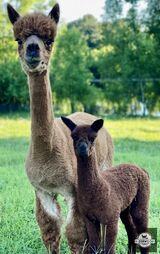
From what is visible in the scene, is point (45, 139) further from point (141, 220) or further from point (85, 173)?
point (141, 220)

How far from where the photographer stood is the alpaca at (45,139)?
427 centimetres

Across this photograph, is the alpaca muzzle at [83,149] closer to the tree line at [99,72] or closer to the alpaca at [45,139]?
the alpaca at [45,139]

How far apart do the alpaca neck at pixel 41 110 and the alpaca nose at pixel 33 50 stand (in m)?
0.22

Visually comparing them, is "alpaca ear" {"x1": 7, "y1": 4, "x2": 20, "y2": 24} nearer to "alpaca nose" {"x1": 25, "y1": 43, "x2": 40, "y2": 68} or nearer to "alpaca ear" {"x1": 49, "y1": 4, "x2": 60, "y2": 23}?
"alpaca ear" {"x1": 49, "y1": 4, "x2": 60, "y2": 23}

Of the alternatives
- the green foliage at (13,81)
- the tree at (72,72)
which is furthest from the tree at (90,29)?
the green foliage at (13,81)

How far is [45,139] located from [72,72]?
90.6 ft

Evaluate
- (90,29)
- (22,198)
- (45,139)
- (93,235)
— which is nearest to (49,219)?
(93,235)

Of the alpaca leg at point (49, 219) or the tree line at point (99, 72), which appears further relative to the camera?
the tree line at point (99, 72)

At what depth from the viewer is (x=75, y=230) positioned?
4605 millimetres

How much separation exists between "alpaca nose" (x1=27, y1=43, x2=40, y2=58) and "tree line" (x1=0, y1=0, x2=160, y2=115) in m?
25.7

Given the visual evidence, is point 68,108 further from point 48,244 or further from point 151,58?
point 48,244

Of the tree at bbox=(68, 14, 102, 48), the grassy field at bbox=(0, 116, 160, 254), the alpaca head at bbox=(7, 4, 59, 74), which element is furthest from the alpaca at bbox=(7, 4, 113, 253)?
the tree at bbox=(68, 14, 102, 48)

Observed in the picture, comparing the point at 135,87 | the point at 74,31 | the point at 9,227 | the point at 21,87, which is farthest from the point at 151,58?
the point at 9,227

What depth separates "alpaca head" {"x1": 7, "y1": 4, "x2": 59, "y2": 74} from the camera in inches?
166
